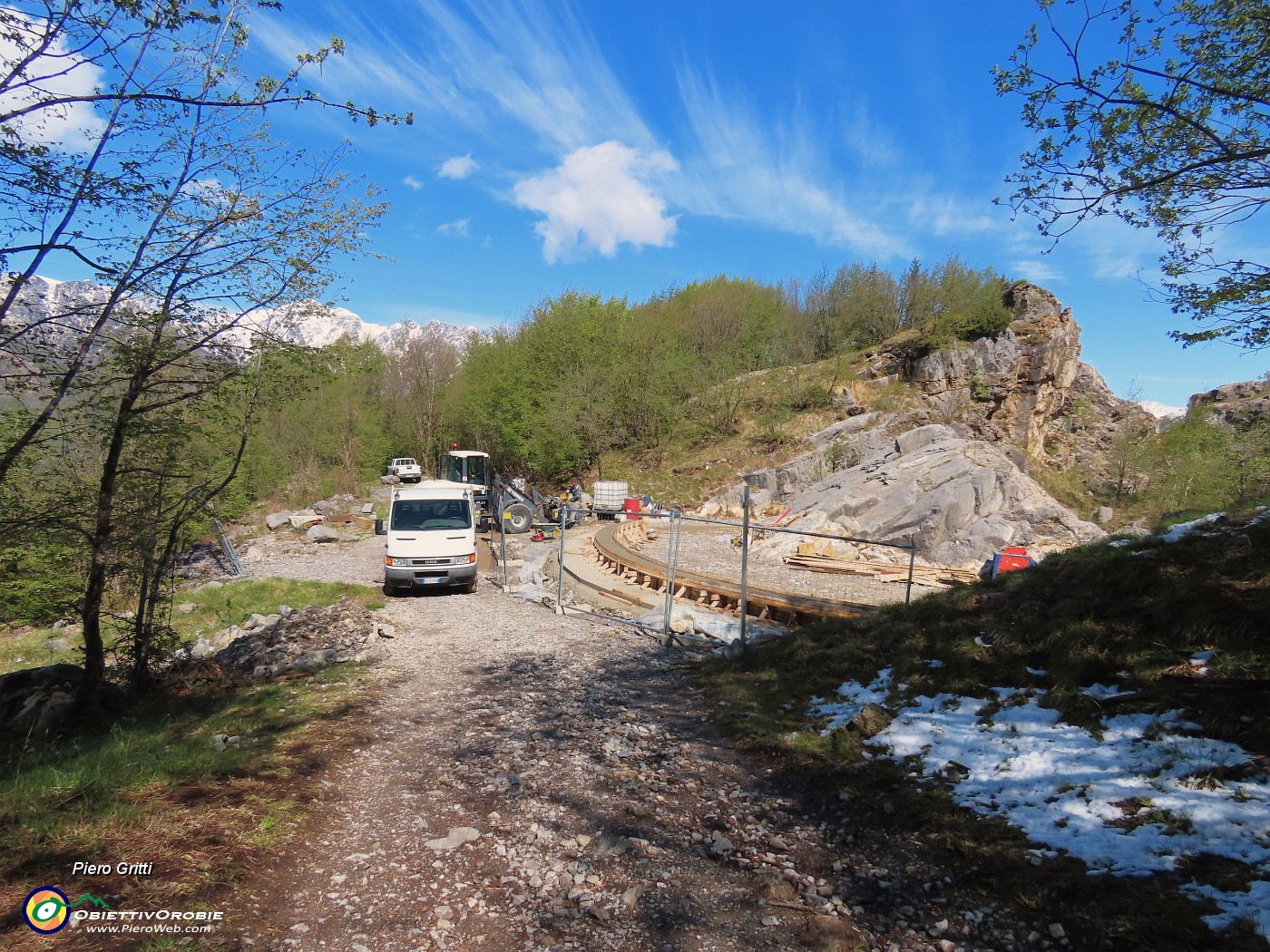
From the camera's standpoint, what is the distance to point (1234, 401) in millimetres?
45688

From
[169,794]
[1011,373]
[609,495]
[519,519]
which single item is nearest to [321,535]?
[519,519]

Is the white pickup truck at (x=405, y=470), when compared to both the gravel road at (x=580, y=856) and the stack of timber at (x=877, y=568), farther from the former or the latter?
the gravel road at (x=580, y=856)

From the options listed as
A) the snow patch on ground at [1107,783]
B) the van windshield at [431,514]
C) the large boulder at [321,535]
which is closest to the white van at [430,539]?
the van windshield at [431,514]

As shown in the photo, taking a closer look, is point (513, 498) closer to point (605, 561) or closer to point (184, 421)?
point (605, 561)

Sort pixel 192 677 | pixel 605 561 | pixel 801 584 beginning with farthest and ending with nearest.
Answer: pixel 605 561 → pixel 801 584 → pixel 192 677

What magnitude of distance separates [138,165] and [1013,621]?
8.93 m

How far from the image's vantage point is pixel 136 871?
3.05m

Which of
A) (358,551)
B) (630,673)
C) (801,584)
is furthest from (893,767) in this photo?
(358,551)

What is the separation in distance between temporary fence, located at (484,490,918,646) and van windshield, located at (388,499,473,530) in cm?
113

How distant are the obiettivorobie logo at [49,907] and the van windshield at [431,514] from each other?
10.5m

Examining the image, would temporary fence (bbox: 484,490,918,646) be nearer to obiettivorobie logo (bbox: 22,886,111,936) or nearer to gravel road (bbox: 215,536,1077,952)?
gravel road (bbox: 215,536,1077,952)

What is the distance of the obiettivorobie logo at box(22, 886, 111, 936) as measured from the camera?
2.65 meters

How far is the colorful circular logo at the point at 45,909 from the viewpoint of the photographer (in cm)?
265

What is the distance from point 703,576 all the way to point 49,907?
44.2 ft
